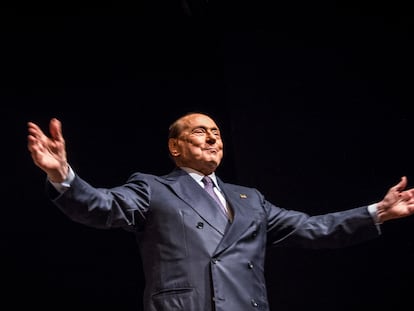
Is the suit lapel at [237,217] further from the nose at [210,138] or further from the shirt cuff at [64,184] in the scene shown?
the shirt cuff at [64,184]

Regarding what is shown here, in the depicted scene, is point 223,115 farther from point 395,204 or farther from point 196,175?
point 395,204

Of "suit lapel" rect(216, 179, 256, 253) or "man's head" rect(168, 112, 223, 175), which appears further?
"man's head" rect(168, 112, 223, 175)

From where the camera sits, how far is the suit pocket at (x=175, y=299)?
2068 mm

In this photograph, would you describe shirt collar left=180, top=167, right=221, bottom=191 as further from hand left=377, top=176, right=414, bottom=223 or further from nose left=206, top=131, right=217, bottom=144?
hand left=377, top=176, right=414, bottom=223

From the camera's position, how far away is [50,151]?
75.9 inches

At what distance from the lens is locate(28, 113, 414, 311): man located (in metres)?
1.98

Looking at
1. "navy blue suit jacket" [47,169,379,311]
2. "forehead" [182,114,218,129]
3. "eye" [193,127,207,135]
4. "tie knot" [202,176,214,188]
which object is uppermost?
"forehead" [182,114,218,129]

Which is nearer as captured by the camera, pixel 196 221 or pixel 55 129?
pixel 55 129

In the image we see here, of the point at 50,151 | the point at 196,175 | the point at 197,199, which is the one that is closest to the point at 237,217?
the point at 197,199

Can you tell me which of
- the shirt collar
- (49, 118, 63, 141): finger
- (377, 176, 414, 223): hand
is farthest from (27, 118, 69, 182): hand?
(377, 176, 414, 223): hand

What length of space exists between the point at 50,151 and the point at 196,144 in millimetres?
734

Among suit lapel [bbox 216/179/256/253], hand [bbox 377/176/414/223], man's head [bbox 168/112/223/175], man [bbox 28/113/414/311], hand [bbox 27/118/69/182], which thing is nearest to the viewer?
hand [bbox 27/118/69/182]

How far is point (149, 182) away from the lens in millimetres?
2352

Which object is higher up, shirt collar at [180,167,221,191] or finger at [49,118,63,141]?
finger at [49,118,63,141]
